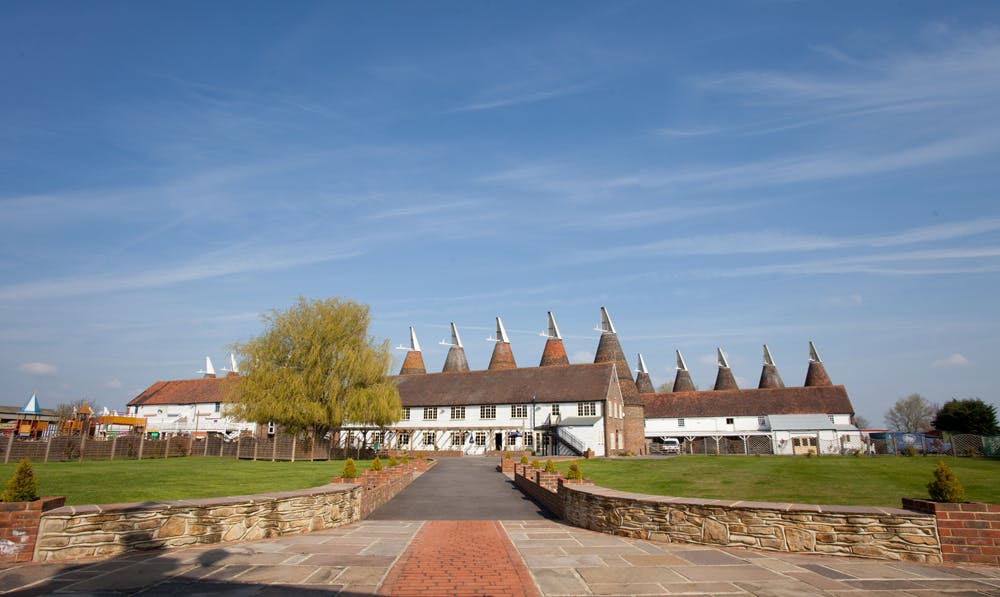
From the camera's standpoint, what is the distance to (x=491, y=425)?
51.7 m

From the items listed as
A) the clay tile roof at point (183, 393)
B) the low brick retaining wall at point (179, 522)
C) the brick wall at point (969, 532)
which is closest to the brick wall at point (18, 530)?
the low brick retaining wall at point (179, 522)

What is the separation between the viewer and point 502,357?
6538cm

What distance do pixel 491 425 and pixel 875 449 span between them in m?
28.9

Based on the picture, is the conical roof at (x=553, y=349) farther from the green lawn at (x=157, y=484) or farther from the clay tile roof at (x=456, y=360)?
the green lawn at (x=157, y=484)

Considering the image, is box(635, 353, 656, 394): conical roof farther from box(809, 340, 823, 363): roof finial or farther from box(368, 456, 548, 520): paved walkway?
box(368, 456, 548, 520): paved walkway

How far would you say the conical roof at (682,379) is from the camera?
76.2 metres

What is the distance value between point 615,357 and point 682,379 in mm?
21885

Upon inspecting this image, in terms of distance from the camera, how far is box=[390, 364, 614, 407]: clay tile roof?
50.0 meters

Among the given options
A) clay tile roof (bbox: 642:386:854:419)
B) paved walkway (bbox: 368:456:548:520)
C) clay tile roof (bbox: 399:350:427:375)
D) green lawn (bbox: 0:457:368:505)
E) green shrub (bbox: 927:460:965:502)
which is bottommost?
paved walkway (bbox: 368:456:548:520)

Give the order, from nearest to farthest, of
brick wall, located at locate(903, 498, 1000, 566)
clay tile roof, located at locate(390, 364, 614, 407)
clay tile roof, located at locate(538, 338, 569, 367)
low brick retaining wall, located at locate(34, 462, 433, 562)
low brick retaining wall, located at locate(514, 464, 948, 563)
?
brick wall, located at locate(903, 498, 1000, 566)
low brick retaining wall, located at locate(34, 462, 433, 562)
low brick retaining wall, located at locate(514, 464, 948, 563)
clay tile roof, located at locate(390, 364, 614, 407)
clay tile roof, located at locate(538, 338, 569, 367)

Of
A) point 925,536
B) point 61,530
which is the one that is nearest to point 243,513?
point 61,530

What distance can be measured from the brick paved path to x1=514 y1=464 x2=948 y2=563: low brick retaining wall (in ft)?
7.59

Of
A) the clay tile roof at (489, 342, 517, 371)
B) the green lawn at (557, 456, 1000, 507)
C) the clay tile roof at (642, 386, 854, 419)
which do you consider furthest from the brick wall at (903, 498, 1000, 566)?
the clay tile roof at (489, 342, 517, 371)

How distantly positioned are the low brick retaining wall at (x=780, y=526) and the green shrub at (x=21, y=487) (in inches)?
349
